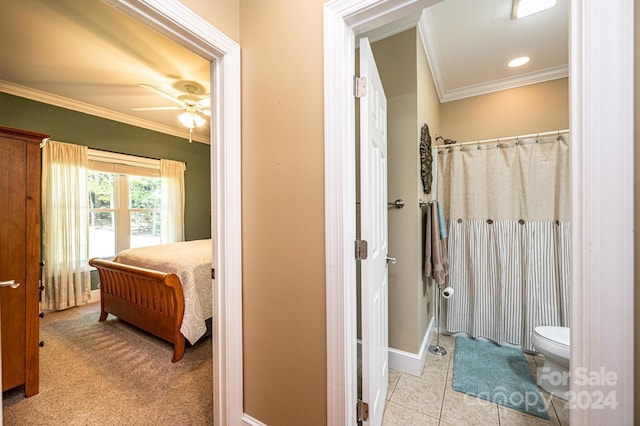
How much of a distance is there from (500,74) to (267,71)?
2.60 meters

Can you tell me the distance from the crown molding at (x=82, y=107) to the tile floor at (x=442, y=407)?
4833 mm

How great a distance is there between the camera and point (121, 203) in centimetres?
410

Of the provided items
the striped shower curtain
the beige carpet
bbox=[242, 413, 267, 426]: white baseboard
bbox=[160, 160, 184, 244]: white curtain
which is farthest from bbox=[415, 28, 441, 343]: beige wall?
bbox=[160, 160, 184, 244]: white curtain

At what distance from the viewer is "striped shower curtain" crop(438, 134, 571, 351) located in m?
2.22

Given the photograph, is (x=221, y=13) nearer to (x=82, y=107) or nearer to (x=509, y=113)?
(x=509, y=113)

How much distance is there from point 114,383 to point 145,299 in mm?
A: 703

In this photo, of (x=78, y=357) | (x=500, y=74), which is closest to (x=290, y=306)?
(x=78, y=357)

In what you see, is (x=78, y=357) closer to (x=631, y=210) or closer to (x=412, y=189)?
(x=412, y=189)

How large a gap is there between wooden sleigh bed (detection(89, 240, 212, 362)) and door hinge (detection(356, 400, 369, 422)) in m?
1.61

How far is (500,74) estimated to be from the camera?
263cm

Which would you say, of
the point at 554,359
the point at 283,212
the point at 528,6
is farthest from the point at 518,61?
the point at 283,212

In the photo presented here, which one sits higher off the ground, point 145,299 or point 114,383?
point 145,299

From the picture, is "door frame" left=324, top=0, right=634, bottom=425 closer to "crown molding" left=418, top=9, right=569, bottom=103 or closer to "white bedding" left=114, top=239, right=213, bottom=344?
"crown molding" left=418, top=9, right=569, bottom=103

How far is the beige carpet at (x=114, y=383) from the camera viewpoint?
161 centimetres
